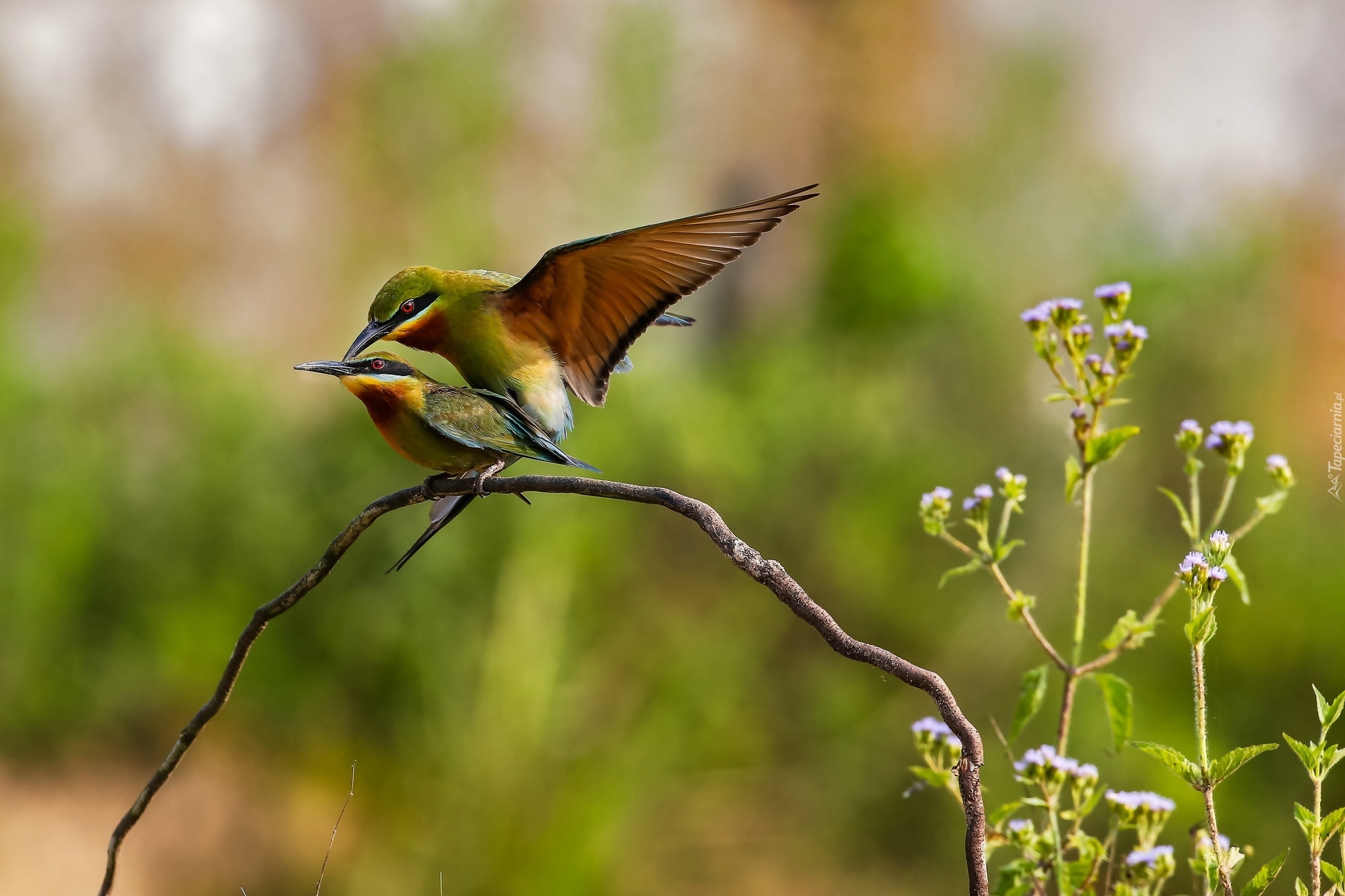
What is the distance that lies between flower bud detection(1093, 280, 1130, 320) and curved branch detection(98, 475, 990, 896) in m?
0.35

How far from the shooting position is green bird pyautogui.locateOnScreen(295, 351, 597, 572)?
56cm

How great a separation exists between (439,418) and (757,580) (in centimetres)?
20

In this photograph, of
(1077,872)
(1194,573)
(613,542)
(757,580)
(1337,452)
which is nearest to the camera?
(757,580)

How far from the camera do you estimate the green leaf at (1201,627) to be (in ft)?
1.69

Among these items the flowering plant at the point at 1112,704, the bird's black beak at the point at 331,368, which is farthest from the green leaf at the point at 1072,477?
the bird's black beak at the point at 331,368

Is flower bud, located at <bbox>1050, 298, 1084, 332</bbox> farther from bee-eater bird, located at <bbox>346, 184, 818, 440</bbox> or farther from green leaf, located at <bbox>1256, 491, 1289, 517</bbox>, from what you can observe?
bee-eater bird, located at <bbox>346, 184, 818, 440</bbox>

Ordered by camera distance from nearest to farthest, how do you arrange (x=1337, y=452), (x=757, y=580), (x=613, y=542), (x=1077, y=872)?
1. (x=757, y=580)
2. (x=1077, y=872)
3. (x=1337, y=452)
4. (x=613, y=542)

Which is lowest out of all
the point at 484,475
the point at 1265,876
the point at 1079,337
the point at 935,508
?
the point at 1265,876

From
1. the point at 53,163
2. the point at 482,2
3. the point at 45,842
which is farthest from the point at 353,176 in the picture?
the point at 45,842

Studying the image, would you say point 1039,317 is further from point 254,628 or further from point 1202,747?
point 254,628

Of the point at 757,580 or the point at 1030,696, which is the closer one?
the point at 757,580

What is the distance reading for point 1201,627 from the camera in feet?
1.71

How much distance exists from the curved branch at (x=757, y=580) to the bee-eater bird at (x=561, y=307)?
0.21 feet

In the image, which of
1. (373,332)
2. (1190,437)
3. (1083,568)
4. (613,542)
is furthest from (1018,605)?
(613,542)
